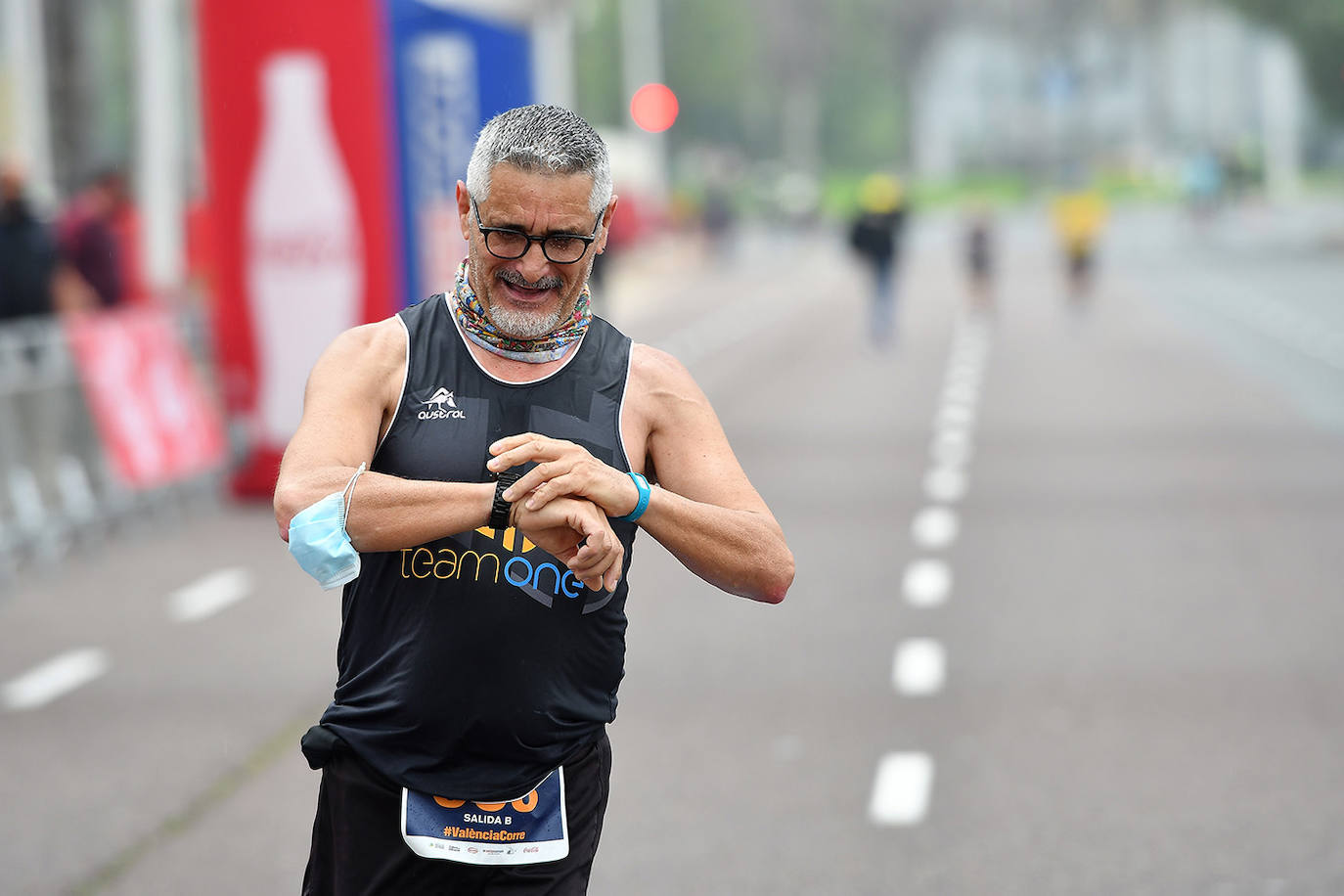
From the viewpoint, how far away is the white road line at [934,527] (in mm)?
11656

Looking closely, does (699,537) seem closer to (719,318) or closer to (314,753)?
(314,753)

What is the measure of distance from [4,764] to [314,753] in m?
4.26

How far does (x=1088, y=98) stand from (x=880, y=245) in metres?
91.3

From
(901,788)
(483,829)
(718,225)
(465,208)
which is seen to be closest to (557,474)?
(465,208)

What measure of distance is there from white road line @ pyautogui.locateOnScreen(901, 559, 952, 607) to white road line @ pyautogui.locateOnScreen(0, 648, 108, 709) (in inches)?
151

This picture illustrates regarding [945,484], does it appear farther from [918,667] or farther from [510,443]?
[510,443]

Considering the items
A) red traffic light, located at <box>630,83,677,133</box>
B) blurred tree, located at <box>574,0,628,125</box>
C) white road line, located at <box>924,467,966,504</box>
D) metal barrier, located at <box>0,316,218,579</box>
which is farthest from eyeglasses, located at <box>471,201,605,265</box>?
blurred tree, located at <box>574,0,628,125</box>

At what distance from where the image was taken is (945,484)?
13.9 meters

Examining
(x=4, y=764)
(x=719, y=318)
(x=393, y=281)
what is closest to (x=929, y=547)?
(x=393, y=281)

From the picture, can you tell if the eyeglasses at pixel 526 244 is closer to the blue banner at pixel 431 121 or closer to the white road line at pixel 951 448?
the blue banner at pixel 431 121

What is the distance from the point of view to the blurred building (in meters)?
101

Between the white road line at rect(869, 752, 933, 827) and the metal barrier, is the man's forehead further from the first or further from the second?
the metal barrier

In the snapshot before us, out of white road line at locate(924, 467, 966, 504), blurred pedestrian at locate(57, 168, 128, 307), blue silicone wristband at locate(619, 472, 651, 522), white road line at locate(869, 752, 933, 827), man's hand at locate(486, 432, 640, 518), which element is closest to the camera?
man's hand at locate(486, 432, 640, 518)

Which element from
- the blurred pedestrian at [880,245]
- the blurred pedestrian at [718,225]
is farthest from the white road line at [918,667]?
the blurred pedestrian at [718,225]
